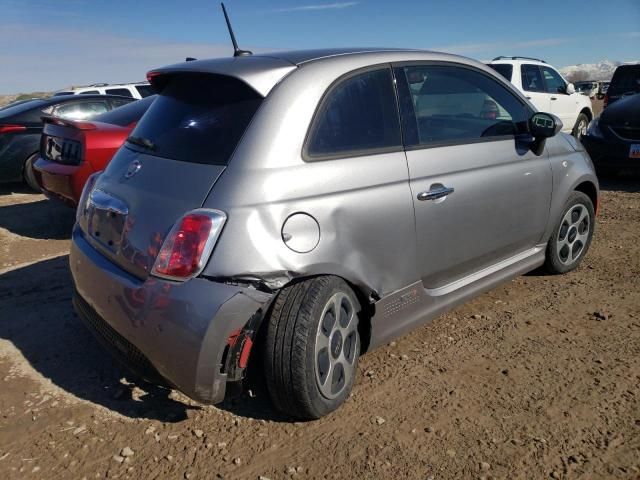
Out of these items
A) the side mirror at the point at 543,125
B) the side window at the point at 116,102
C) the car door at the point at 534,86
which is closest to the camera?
the side mirror at the point at 543,125

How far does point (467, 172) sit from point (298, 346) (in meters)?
1.53

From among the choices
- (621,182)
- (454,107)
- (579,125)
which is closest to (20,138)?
(454,107)

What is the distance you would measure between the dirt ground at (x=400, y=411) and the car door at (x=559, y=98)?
25.3 ft

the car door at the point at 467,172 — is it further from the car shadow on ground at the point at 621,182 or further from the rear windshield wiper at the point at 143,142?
the car shadow on ground at the point at 621,182

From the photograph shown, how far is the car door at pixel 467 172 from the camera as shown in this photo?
3117 mm

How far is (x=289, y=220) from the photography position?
2518 millimetres

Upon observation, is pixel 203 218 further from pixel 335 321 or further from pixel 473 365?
pixel 473 365

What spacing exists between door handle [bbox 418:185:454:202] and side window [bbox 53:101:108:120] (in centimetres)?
686

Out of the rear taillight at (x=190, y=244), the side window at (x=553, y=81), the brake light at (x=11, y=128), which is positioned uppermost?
the rear taillight at (x=190, y=244)

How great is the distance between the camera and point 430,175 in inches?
123

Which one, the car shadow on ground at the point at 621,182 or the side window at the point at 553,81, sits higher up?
the side window at the point at 553,81

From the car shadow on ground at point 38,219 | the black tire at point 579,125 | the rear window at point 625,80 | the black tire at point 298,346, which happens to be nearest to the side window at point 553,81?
the black tire at point 579,125

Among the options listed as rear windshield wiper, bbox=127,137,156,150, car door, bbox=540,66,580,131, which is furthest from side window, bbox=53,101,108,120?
car door, bbox=540,66,580,131

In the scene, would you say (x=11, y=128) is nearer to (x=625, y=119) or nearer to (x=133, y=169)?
(x=133, y=169)
